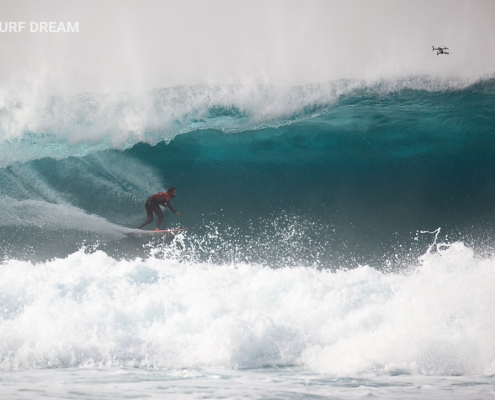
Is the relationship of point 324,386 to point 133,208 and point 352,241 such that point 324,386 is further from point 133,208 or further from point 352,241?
point 133,208

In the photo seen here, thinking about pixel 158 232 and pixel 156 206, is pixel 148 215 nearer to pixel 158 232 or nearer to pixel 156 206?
pixel 156 206

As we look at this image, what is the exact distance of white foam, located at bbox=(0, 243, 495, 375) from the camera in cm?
422

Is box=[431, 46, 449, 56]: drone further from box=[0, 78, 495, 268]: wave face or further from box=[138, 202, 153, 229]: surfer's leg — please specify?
box=[138, 202, 153, 229]: surfer's leg

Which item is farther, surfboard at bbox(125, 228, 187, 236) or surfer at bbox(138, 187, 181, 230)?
surfer at bbox(138, 187, 181, 230)

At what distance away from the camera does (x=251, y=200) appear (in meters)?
8.91

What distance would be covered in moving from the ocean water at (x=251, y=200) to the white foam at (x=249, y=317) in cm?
3

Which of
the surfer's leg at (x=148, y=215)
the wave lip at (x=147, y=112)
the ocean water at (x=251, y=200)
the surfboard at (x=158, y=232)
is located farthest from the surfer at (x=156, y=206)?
the wave lip at (x=147, y=112)

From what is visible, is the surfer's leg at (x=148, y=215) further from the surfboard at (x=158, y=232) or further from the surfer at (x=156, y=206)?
the surfboard at (x=158, y=232)

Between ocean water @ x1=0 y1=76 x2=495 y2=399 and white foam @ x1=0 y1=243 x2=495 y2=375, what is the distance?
0.03 meters

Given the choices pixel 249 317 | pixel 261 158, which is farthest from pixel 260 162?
pixel 249 317

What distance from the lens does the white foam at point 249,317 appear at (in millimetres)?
4219

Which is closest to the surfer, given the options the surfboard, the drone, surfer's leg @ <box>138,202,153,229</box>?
surfer's leg @ <box>138,202,153,229</box>

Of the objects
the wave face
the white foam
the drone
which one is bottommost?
the white foam

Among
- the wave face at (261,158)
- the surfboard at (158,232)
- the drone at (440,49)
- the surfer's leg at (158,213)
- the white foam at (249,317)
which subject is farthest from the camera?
the drone at (440,49)
